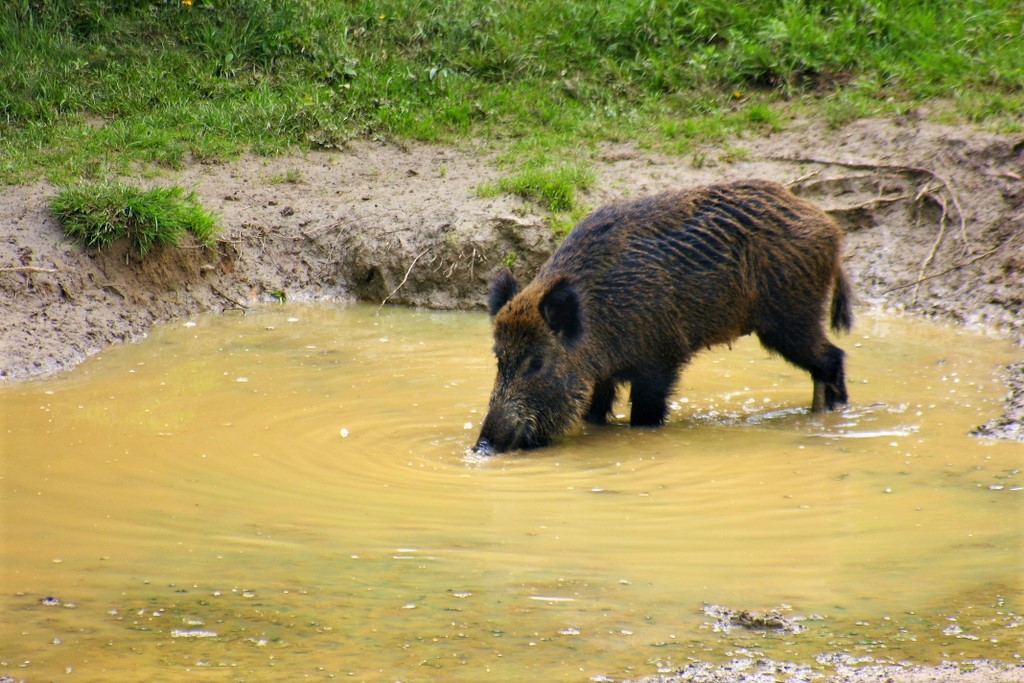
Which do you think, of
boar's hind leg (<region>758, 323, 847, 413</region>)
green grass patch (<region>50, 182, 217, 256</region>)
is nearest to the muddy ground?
green grass patch (<region>50, 182, 217, 256</region>)

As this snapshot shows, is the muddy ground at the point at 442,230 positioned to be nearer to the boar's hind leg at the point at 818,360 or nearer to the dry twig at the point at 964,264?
the dry twig at the point at 964,264

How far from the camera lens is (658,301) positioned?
6.46 metres

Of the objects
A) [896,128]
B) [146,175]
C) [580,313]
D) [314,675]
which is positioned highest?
[896,128]

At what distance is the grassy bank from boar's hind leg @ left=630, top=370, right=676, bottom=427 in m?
4.08

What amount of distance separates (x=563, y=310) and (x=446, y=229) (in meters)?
3.21

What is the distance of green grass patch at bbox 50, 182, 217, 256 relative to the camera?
321 inches

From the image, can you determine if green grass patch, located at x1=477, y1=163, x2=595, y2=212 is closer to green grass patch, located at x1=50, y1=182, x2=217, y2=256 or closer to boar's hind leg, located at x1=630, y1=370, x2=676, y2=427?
green grass patch, located at x1=50, y1=182, x2=217, y2=256

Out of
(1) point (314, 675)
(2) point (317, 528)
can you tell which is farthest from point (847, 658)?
(2) point (317, 528)

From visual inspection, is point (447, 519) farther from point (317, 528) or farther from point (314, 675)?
point (314, 675)

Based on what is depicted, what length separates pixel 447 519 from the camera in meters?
4.64

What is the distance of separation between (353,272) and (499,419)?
12.1 feet

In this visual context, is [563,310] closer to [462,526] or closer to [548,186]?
[462,526]

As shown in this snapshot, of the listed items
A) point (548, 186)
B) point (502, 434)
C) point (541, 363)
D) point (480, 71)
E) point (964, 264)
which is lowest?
point (502, 434)

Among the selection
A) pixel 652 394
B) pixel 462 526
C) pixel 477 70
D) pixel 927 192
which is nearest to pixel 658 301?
pixel 652 394
